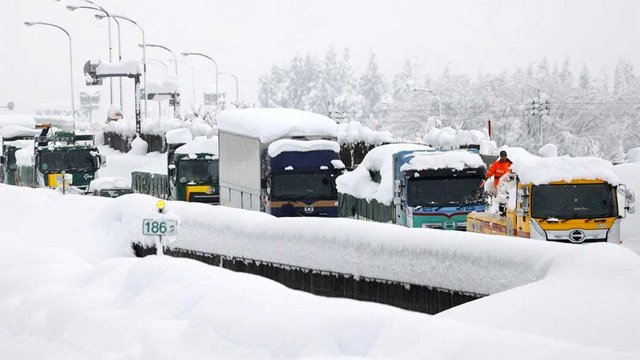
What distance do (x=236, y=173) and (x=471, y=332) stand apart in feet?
85.6

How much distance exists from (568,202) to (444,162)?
539 cm

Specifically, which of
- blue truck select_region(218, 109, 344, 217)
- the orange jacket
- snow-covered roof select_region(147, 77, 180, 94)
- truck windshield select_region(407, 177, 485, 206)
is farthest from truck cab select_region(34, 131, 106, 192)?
snow-covered roof select_region(147, 77, 180, 94)

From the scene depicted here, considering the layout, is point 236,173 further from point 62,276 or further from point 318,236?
point 62,276

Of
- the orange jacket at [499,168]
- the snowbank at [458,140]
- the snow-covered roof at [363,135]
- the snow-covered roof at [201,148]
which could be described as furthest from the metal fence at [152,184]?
the orange jacket at [499,168]

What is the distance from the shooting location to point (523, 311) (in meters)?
12.9

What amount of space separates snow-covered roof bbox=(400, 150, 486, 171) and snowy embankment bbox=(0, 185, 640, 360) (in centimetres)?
728

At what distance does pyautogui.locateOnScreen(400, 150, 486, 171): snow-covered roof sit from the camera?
27859mm

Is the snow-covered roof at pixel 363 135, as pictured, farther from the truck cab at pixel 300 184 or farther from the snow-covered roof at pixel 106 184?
the truck cab at pixel 300 184

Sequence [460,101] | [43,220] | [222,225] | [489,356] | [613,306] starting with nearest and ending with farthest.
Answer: [489,356] → [613,306] → [222,225] → [43,220] → [460,101]

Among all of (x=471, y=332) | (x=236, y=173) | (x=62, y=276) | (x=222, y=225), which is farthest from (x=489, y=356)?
(x=236, y=173)

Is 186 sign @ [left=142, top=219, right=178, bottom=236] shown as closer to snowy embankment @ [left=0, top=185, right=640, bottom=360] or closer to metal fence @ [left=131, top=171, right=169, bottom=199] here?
snowy embankment @ [left=0, top=185, right=640, bottom=360]

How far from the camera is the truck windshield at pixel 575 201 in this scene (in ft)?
74.9

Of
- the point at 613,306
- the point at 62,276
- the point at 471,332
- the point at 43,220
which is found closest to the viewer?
the point at 471,332

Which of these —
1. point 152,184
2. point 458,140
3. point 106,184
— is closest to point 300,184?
point 106,184
